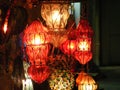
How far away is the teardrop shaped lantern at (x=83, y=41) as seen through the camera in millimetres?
5836

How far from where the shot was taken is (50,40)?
5.28m

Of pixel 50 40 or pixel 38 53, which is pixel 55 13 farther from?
pixel 38 53

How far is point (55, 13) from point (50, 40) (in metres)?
0.37

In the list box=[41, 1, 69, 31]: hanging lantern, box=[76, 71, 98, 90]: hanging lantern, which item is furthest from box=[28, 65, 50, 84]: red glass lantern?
box=[76, 71, 98, 90]: hanging lantern

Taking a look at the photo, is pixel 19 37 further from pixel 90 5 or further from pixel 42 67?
pixel 90 5

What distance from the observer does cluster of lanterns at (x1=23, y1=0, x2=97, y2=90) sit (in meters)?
4.82

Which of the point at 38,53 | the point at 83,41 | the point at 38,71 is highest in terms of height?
the point at 83,41

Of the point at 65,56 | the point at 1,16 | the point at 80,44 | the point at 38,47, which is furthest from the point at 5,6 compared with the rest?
the point at 65,56

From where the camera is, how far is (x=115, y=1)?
47.4ft

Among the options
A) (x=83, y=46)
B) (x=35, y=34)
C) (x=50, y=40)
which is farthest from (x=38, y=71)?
(x=83, y=46)

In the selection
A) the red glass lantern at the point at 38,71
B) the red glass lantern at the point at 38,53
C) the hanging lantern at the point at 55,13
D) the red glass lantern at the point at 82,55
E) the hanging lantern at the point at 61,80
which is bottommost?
the hanging lantern at the point at 61,80

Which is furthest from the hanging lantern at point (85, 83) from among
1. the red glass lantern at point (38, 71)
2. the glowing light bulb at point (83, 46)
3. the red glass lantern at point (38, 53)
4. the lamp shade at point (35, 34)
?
the lamp shade at point (35, 34)

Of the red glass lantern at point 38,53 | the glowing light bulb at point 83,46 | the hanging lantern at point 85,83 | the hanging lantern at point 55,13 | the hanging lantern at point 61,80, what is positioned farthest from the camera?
the hanging lantern at point 61,80

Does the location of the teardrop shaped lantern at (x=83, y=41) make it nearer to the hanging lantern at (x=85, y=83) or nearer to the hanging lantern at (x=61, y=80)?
the hanging lantern at (x=85, y=83)
